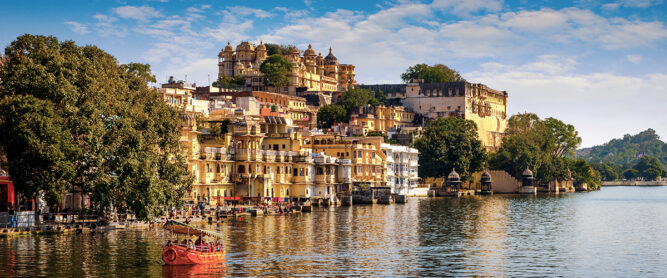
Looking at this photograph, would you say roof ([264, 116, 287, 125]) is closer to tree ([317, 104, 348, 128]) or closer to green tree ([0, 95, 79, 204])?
green tree ([0, 95, 79, 204])

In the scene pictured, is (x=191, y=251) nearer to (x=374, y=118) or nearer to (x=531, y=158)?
(x=531, y=158)

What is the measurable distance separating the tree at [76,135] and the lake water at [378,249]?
3.32m

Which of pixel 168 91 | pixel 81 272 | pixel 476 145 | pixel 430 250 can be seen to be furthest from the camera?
pixel 476 145

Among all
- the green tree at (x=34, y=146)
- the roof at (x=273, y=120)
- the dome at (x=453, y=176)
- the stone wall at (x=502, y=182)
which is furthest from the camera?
the stone wall at (x=502, y=182)

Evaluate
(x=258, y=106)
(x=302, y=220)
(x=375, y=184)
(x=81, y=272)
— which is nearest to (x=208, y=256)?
(x=81, y=272)

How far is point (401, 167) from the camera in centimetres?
14438

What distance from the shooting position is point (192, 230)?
51438mm

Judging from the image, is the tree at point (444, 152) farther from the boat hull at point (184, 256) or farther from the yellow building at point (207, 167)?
the boat hull at point (184, 256)

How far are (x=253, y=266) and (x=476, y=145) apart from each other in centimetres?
11806

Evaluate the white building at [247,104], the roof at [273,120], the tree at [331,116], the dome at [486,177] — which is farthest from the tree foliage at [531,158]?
the roof at [273,120]

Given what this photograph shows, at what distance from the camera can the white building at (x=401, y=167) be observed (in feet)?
456

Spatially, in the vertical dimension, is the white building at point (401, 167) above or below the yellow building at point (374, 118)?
below

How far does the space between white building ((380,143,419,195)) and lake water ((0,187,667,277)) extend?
50945 mm

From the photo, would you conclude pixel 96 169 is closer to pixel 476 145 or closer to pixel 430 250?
pixel 430 250
